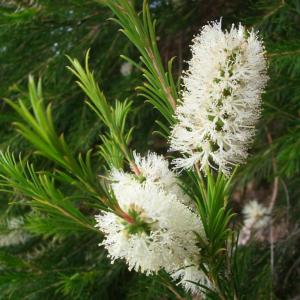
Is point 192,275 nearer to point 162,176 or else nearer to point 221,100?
point 162,176

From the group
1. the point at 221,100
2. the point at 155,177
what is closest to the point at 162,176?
the point at 155,177

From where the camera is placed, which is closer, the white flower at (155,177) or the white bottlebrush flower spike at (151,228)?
the white bottlebrush flower spike at (151,228)

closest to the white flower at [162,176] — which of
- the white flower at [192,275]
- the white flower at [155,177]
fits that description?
the white flower at [155,177]

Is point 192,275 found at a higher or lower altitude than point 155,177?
lower

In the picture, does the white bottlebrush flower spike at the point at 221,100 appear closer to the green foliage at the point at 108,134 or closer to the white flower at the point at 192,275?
the green foliage at the point at 108,134

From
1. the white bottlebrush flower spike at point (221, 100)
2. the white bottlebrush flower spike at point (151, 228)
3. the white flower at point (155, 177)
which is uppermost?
the white bottlebrush flower spike at point (221, 100)

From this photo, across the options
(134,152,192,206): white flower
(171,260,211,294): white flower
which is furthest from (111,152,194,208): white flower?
(171,260,211,294): white flower

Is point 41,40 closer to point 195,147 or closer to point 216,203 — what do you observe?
point 195,147

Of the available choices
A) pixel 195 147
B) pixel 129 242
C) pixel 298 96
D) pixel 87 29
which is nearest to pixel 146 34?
pixel 195 147
